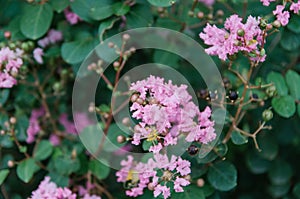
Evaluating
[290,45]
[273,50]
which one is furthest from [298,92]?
[273,50]

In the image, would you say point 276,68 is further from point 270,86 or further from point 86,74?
point 86,74

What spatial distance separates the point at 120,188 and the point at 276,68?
61cm

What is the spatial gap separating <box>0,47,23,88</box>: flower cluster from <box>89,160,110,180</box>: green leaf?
32cm

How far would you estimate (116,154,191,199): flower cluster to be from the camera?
112 centimetres

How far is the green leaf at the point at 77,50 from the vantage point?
4.86ft

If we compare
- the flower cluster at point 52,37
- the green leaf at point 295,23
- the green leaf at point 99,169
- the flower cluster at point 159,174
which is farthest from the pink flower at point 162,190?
the flower cluster at point 52,37

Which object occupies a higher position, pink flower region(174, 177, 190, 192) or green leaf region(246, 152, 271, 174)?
pink flower region(174, 177, 190, 192)

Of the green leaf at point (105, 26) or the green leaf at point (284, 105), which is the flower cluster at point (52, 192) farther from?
the green leaf at point (284, 105)

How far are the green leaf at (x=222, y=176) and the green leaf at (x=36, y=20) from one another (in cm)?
62

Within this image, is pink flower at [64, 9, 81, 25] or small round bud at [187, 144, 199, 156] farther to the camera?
pink flower at [64, 9, 81, 25]

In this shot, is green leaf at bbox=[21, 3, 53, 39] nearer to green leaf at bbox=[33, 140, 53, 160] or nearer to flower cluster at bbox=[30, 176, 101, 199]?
green leaf at bbox=[33, 140, 53, 160]

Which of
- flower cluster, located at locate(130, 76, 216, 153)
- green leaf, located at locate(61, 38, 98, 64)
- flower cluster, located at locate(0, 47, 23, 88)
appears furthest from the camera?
green leaf, located at locate(61, 38, 98, 64)

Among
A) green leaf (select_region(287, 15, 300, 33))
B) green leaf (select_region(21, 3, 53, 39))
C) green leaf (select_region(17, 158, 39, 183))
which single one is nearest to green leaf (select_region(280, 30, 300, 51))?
green leaf (select_region(287, 15, 300, 33))

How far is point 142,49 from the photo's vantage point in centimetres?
168
